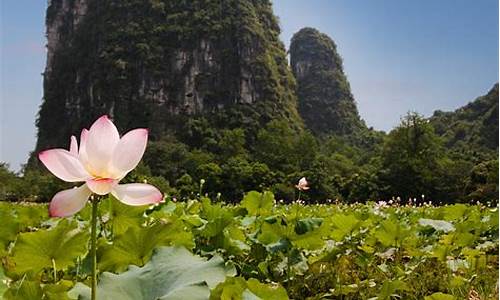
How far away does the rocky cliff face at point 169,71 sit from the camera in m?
41.2

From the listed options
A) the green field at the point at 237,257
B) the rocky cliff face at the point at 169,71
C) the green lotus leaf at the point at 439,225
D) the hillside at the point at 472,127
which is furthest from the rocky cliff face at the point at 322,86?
the green field at the point at 237,257

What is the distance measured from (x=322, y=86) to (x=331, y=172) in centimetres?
2343

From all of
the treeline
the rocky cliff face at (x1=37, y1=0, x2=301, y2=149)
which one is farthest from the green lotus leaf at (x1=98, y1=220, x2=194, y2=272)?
the rocky cliff face at (x1=37, y1=0, x2=301, y2=149)

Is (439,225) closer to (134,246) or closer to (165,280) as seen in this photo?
(134,246)

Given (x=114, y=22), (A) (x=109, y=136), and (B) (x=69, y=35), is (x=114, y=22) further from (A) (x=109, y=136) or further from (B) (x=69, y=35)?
(A) (x=109, y=136)

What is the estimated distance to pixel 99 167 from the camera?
1.68 feet

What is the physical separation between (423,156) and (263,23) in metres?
25.3

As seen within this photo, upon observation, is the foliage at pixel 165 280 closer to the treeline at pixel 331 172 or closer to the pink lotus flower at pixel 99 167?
the pink lotus flower at pixel 99 167

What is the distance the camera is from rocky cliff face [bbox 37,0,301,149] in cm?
4125

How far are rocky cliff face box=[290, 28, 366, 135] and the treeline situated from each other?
1613cm

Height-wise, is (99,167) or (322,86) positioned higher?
(322,86)

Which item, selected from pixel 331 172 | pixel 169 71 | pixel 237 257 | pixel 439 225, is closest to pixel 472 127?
pixel 331 172

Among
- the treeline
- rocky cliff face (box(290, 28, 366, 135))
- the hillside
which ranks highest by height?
rocky cliff face (box(290, 28, 366, 135))

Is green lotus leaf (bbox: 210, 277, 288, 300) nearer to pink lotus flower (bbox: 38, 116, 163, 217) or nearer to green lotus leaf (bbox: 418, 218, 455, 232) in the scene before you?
pink lotus flower (bbox: 38, 116, 163, 217)
